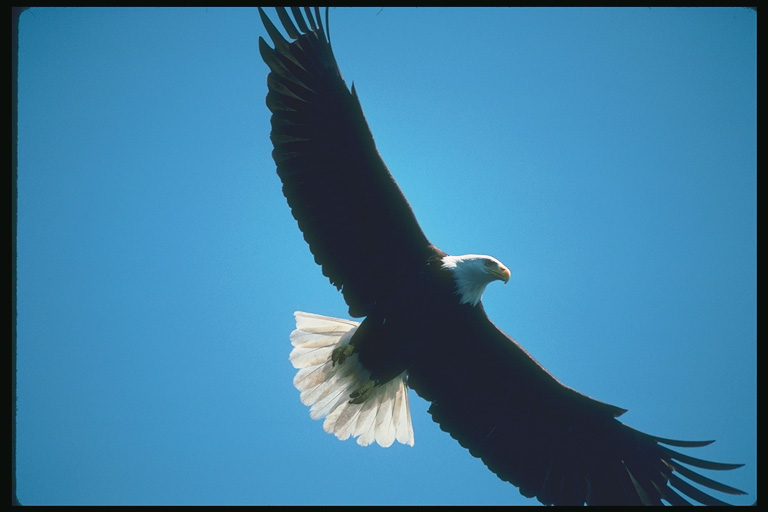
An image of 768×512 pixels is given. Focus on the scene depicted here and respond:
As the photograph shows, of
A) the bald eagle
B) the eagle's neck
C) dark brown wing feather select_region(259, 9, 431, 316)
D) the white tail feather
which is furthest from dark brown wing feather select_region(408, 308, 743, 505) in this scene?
dark brown wing feather select_region(259, 9, 431, 316)

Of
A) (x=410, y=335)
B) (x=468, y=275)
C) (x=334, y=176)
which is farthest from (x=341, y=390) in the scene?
(x=334, y=176)

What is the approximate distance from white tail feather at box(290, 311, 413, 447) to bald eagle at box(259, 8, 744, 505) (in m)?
0.01

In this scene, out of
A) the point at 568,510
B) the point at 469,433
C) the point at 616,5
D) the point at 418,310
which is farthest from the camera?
the point at 469,433

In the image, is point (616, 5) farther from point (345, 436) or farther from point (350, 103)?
point (345, 436)

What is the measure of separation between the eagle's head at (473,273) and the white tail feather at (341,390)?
1.18 meters

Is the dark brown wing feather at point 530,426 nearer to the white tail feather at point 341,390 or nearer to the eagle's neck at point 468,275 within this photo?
the eagle's neck at point 468,275

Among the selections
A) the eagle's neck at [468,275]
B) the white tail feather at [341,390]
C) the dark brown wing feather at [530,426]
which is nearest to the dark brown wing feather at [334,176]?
the eagle's neck at [468,275]

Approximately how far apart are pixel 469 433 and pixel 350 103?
10.7 ft

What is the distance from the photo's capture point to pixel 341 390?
20.7ft

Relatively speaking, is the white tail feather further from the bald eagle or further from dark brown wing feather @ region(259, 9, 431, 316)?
dark brown wing feather @ region(259, 9, 431, 316)

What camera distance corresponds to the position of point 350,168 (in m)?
5.52

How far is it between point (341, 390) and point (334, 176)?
218 cm

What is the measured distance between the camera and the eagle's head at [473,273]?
5582mm

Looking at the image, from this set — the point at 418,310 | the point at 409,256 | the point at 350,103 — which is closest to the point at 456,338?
the point at 418,310
